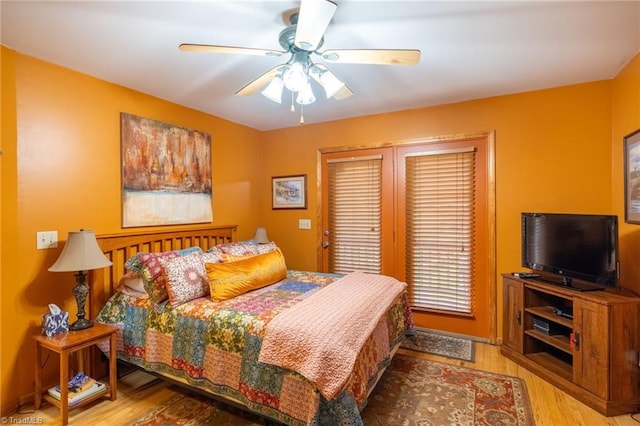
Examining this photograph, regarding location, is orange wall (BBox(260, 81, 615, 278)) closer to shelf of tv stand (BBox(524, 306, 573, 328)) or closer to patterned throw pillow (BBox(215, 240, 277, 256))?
shelf of tv stand (BBox(524, 306, 573, 328))

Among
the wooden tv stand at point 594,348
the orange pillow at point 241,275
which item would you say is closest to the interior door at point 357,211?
the orange pillow at point 241,275

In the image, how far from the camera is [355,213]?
3.86m

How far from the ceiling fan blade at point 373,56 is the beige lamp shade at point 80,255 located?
2.03 metres

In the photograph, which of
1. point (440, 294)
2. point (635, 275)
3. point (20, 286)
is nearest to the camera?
point (20, 286)

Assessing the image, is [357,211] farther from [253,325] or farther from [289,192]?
[253,325]

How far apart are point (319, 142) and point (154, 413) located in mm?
3163

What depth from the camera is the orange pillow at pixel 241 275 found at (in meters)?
2.35

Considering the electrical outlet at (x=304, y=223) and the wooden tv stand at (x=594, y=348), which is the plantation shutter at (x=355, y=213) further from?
the wooden tv stand at (x=594, y=348)

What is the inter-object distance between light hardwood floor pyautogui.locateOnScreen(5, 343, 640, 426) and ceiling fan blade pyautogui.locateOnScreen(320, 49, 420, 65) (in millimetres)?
2385

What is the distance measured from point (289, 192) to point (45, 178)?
2519 millimetres

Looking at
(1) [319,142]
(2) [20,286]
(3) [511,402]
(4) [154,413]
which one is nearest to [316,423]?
(4) [154,413]

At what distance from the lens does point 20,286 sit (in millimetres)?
2152

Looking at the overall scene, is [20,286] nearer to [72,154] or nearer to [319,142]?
[72,154]

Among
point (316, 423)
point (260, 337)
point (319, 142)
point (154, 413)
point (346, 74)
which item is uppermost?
point (346, 74)
